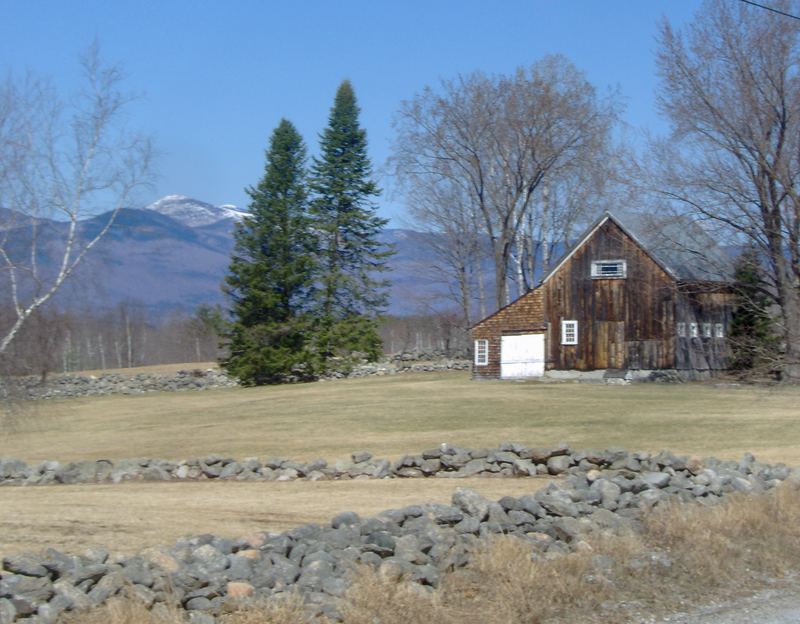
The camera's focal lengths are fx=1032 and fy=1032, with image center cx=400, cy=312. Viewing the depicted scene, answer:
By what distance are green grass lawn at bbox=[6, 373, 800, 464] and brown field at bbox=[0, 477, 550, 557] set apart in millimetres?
5878

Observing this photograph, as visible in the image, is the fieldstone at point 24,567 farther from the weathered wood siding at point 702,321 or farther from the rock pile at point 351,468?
the weathered wood siding at point 702,321

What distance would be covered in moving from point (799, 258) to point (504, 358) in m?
15.0

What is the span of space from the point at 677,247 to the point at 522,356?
31.5 ft

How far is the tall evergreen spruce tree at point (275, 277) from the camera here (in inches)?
2517

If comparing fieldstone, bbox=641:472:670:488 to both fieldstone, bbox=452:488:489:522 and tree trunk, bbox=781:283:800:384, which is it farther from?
tree trunk, bbox=781:283:800:384

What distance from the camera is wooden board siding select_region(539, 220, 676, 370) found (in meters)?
47.7

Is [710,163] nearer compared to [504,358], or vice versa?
[710,163]

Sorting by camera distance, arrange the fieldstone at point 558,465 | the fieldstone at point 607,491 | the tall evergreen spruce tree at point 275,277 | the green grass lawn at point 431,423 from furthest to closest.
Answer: the tall evergreen spruce tree at point 275,277
the green grass lawn at point 431,423
the fieldstone at point 558,465
the fieldstone at point 607,491

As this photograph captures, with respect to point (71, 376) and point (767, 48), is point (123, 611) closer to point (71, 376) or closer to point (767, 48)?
point (767, 48)

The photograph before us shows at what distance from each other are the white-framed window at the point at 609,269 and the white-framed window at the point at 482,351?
669cm

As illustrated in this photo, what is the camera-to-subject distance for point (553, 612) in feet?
27.3

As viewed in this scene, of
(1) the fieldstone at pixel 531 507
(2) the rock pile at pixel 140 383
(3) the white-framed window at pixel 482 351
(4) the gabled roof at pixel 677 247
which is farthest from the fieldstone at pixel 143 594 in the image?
(2) the rock pile at pixel 140 383

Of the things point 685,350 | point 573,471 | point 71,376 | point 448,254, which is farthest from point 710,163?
point 71,376

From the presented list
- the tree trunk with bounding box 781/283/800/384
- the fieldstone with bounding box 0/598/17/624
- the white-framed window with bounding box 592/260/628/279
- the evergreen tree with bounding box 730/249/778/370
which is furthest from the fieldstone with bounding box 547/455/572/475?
the white-framed window with bounding box 592/260/628/279
